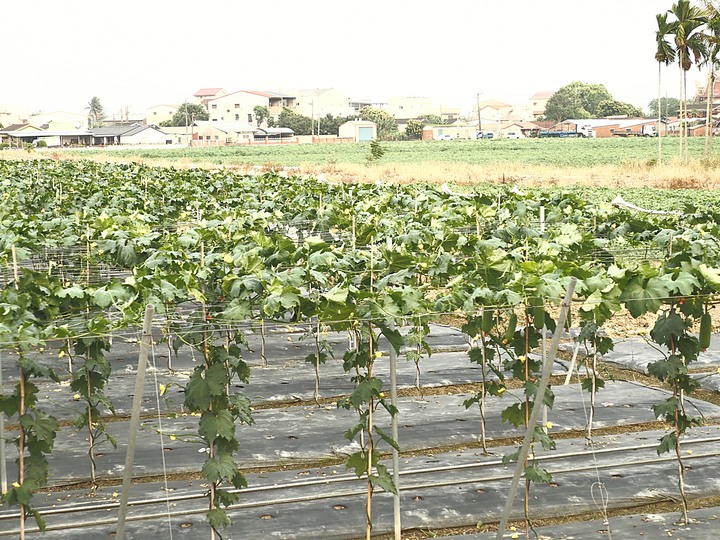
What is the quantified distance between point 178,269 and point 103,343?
1.05 m

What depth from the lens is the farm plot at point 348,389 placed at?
19.3 feet

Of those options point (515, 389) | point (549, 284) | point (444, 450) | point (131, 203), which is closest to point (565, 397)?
point (515, 389)

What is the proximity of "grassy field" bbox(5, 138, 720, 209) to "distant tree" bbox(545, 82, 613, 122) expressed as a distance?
165 feet

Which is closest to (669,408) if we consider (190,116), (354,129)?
(354,129)

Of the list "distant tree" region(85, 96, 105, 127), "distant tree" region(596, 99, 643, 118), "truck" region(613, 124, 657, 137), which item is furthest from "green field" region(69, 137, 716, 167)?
"distant tree" region(85, 96, 105, 127)

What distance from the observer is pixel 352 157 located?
65.5 m

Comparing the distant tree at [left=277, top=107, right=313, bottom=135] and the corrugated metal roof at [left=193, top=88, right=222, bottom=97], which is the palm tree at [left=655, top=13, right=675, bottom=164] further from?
the corrugated metal roof at [left=193, top=88, right=222, bottom=97]

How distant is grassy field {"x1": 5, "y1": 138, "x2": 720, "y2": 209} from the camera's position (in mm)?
31312

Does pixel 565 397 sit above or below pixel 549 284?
below

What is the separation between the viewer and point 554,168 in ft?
139

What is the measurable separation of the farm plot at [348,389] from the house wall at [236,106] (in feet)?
414

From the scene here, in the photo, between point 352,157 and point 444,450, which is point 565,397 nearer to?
point 444,450

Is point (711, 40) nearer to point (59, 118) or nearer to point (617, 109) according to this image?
point (617, 109)

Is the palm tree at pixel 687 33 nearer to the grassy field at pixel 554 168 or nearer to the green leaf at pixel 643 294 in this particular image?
the grassy field at pixel 554 168
